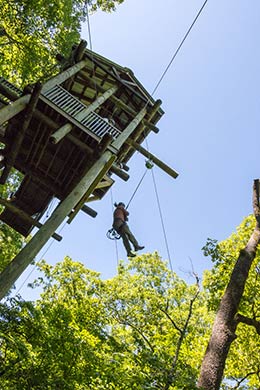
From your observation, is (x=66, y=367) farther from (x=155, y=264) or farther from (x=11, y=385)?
(x=155, y=264)

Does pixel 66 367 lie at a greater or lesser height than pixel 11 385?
greater

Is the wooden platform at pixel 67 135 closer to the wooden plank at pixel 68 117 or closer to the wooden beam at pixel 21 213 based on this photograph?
the wooden plank at pixel 68 117

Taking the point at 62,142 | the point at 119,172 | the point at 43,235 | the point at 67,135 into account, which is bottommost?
the point at 43,235

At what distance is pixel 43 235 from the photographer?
4957mm

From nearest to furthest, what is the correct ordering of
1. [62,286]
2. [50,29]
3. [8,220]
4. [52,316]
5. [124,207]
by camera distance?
[52,316]
[8,220]
[124,207]
[50,29]
[62,286]

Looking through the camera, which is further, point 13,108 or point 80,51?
point 80,51

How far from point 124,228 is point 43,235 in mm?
4748

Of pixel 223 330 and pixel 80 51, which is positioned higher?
pixel 80 51

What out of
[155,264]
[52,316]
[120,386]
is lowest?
[120,386]

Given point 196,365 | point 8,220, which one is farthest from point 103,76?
point 196,365

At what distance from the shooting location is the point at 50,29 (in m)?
11.3

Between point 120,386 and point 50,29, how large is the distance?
11638 millimetres

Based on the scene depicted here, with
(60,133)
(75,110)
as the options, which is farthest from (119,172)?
(60,133)

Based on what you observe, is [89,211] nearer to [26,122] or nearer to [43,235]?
[26,122]
